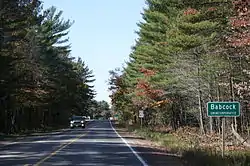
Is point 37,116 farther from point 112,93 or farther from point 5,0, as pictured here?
point 5,0

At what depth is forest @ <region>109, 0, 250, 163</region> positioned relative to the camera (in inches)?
836

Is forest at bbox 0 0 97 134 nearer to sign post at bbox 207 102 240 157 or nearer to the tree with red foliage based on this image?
the tree with red foliage

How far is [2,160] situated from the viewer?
21.2m

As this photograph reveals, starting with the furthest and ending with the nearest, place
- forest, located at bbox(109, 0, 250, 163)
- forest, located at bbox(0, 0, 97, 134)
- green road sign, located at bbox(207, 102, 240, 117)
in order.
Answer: forest, located at bbox(0, 0, 97, 134) < forest, located at bbox(109, 0, 250, 163) < green road sign, located at bbox(207, 102, 240, 117)

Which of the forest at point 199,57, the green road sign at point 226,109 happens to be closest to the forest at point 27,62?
the forest at point 199,57

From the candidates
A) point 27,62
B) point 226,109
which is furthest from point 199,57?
point 27,62

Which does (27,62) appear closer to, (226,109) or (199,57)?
(199,57)

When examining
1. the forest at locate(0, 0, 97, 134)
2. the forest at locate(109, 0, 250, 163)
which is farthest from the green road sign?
the forest at locate(0, 0, 97, 134)

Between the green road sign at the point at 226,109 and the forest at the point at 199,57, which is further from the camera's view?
the forest at the point at 199,57

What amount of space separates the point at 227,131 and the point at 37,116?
47.5 m

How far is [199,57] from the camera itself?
31.0 meters

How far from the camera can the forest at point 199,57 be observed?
21234 millimetres

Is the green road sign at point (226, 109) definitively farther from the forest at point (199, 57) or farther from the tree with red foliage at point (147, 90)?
the tree with red foliage at point (147, 90)

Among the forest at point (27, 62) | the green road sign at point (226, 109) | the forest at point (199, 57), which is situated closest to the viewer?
the green road sign at point (226, 109)
